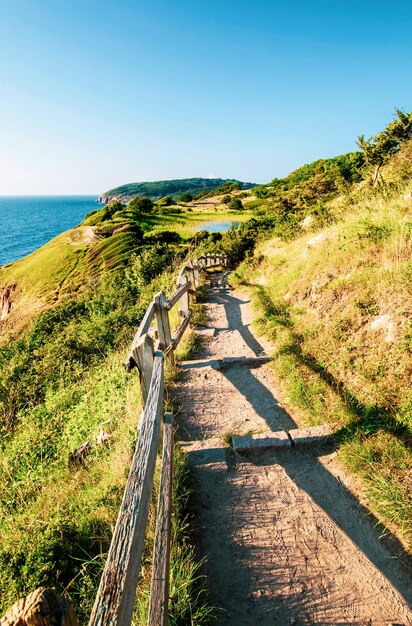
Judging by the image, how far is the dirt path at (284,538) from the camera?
102 inches

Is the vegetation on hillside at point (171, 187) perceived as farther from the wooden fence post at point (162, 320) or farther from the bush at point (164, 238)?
the wooden fence post at point (162, 320)

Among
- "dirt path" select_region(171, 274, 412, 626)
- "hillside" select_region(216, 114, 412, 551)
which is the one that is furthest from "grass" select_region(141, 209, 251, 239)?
"dirt path" select_region(171, 274, 412, 626)

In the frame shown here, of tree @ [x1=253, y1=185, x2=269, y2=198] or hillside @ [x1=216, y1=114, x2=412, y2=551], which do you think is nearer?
hillside @ [x1=216, y1=114, x2=412, y2=551]

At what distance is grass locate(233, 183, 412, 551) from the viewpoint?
361 cm

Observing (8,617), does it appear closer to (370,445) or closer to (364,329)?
(370,445)

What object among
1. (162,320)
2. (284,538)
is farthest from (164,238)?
(284,538)

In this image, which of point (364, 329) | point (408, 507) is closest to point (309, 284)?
point (364, 329)

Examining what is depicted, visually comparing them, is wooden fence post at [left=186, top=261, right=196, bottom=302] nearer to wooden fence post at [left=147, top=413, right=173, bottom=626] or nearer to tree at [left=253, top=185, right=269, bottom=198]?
wooden fence post at [left=147, top=413, right=173, bottom=626]

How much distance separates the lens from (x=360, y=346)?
517 centimetres

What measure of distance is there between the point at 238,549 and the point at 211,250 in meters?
18.2

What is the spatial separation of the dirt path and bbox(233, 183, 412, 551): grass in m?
0.31

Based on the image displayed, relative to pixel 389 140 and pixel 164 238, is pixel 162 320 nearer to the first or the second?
pixel 389 140

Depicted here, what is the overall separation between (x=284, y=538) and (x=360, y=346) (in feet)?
10.4

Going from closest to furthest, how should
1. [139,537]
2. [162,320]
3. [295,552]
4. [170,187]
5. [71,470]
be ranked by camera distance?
[139,537] < [295,552] < [71,470] < [162,320] < [170,187]
